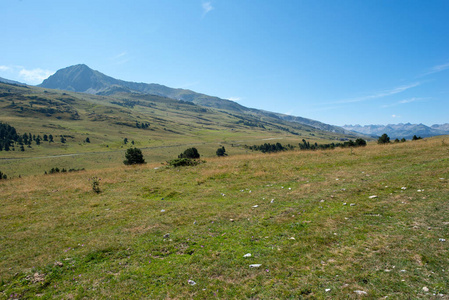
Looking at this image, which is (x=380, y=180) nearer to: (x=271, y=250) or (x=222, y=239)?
(x=271, y=250)

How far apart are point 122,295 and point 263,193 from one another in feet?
36.6

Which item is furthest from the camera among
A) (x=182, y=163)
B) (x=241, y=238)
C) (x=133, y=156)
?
(x=133, y=156)

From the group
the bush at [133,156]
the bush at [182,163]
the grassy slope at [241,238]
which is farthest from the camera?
the bush at [133,156]

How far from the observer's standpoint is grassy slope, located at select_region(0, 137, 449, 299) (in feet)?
21.4

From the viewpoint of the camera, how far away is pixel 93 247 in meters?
9.87

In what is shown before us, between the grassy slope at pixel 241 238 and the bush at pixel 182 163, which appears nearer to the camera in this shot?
the grassy slope at pixel 241 238

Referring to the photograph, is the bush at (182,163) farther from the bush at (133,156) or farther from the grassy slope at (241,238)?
the bush at (133,156)

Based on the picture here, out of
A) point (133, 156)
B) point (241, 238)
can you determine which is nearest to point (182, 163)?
point (133, 156)

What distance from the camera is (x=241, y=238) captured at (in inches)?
378

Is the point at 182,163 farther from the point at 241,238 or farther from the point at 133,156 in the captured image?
the point at 241,238

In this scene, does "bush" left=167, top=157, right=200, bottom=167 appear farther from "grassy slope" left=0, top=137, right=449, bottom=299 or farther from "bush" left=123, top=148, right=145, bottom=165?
"bush" left=123, top=148, right=145, bottom=165

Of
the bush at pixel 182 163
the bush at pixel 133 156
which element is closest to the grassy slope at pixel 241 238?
the bush at pixel 182 163

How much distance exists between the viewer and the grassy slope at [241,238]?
6.53 metres

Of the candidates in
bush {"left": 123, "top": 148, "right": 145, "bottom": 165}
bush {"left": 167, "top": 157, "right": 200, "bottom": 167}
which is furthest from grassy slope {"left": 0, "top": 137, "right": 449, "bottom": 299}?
bush {"left": 123, "top": 148, "right": 145, "bottom": 165}
